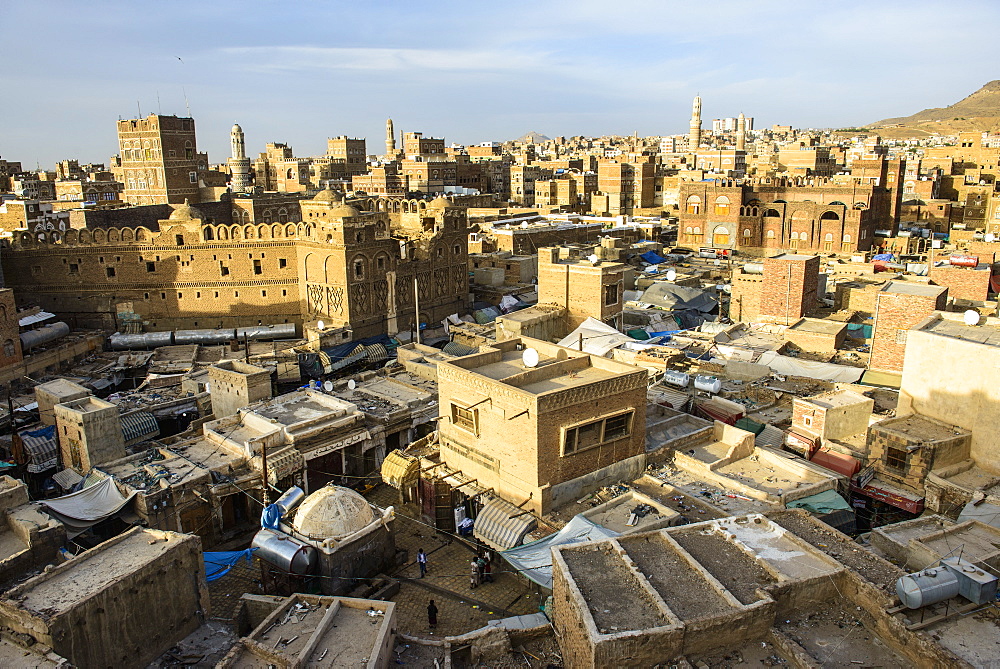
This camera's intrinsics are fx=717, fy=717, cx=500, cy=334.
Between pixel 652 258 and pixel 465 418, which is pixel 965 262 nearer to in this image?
pixel 652 258

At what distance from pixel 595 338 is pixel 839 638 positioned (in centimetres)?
1740

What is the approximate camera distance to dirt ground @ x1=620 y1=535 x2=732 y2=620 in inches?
391

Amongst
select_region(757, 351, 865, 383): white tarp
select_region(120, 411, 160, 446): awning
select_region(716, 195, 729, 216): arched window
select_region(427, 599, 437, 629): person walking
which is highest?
select_region(716, 195, 729, 216): arched window

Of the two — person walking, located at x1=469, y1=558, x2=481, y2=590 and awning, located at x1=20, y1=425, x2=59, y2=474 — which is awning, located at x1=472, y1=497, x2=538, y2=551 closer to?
person walking, located at x1=469, y1=558, x2=481, y2=590

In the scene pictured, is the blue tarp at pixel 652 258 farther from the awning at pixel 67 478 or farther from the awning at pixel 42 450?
the awning at pixel 67 478

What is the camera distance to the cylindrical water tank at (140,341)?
33.4 metres

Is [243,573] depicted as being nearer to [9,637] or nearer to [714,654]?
[9,637]

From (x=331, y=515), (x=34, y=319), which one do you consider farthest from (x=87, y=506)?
(x=34, y=319)

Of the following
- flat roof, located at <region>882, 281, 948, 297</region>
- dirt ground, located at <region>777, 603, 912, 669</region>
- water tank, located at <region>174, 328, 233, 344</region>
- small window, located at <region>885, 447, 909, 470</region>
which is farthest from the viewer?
water tank, located at <region>174, 328, 233, 344</region>

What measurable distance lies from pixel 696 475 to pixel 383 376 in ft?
41.2

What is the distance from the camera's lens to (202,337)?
33938mm

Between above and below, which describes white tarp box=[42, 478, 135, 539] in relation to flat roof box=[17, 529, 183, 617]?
below

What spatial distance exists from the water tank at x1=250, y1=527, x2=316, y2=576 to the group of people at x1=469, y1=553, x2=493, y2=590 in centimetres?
341

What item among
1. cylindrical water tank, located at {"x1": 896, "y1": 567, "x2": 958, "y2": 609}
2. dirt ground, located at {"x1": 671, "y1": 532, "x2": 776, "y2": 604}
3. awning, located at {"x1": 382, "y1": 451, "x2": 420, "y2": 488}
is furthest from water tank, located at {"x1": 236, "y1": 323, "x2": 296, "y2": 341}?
cylindrical water tank, located at {"x1": 896, "y1": 567, "x2": 958, "y2": 609}
